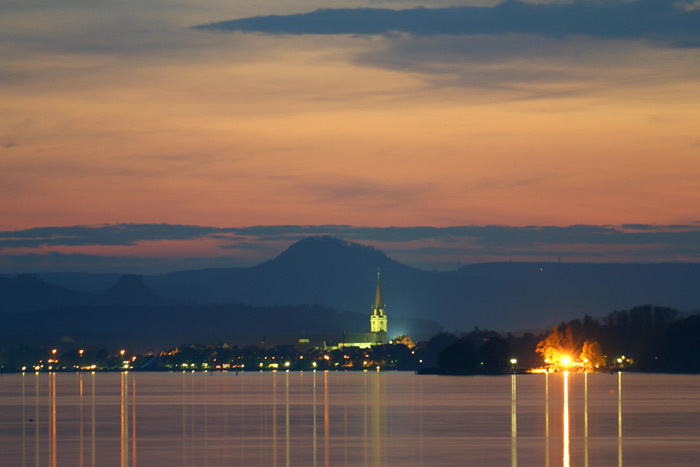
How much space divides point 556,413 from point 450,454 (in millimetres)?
35212

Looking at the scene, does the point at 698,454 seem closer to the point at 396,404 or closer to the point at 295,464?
the point at 295,464

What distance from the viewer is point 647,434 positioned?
67062mm

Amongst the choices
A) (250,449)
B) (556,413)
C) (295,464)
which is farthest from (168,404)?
(295,464)

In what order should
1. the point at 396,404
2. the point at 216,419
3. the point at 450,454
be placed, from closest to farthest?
the point at 450,454
the point at 216,419
the point at 396,404

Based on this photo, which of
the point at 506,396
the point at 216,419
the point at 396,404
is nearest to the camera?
the point at 216,419

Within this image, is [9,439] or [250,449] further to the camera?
[9,439]

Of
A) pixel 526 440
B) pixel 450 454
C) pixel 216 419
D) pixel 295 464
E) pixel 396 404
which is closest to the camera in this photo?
pixel 295 464

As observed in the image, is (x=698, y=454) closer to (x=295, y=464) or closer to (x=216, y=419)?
(x=295, y=464)

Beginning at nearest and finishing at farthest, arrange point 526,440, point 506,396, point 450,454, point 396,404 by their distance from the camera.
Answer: point 450,454 < point 526,440 < point 396,404 < point 506,396

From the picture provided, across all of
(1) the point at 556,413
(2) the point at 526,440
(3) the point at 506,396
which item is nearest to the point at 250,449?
(2) the point at 526,440

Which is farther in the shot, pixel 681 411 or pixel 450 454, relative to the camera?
pixel 681 411

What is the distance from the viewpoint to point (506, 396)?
12775 centimetres

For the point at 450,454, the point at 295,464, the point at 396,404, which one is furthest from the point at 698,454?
the point at 396,404

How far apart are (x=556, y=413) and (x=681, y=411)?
29.7 feet
